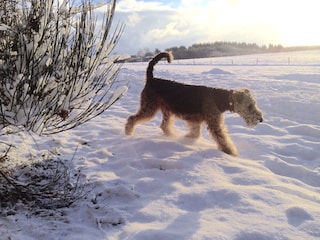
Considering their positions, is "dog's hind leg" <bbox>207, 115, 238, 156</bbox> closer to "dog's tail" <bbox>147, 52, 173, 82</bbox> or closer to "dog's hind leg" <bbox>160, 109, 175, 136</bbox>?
"dog's hind leg" <bbox>160, 109, 175, 136</bbox>

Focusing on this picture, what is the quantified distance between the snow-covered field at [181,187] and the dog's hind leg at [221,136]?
232mm

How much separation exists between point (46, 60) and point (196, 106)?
347cm

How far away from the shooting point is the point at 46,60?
2.75m

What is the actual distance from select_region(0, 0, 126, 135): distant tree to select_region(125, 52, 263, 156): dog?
2.80m

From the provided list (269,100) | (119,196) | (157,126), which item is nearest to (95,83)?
(119,196)

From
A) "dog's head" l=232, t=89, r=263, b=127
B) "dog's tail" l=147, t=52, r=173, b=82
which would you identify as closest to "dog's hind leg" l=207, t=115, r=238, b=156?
"dog's head" l=232, t=89, r=263, b=127

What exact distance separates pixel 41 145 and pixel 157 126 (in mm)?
2747

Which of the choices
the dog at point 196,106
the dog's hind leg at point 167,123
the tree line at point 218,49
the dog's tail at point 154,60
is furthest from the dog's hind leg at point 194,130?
the tree line at point 218,49

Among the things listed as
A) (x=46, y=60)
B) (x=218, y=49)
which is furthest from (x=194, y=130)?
(x=218, y=49)

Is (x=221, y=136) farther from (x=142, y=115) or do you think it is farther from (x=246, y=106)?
(x=142, y=115)

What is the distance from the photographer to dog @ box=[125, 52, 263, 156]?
224 inches

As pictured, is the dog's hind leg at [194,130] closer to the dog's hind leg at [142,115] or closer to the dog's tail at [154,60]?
the dog's hind leg at [142,115]

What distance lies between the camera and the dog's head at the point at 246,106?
18.7 ft

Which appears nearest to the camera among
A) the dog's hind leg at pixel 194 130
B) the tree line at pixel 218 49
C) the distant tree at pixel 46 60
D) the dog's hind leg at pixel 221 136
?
the distant tree at pixel 46 60
